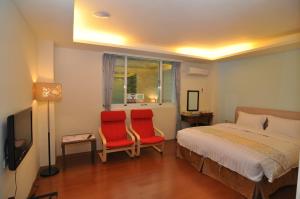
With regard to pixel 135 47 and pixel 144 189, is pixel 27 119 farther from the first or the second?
pixel 135 47

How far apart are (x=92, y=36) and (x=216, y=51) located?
330 centimetres

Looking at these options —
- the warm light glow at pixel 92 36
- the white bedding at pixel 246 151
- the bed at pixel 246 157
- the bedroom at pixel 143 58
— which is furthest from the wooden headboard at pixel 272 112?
the warm light glow at pixel 92 36

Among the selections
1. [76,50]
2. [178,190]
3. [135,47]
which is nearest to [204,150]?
[178,190]

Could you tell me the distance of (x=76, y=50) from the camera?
383 centimetres

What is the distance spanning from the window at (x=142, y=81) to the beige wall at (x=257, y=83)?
1.61m

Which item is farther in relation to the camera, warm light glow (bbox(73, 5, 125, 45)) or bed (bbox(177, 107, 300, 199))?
warm light glow (bbox(73, 5, 125, 45))

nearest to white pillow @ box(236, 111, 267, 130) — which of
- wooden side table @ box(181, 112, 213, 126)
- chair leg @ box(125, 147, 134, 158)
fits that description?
wooden side table @ box(181, 112, 213, 126)

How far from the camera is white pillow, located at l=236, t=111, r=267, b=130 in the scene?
3832 mm

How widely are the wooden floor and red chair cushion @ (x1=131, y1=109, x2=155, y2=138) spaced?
2.62 feet

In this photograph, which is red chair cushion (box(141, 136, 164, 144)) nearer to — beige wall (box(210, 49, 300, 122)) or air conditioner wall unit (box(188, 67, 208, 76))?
air conditioner wall unit (box(188, 67, 208, 76))

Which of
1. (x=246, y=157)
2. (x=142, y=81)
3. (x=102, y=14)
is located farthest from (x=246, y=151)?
(x=142, y=81)

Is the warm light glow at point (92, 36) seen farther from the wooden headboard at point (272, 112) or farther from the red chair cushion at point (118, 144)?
the wooden headboard at point (272, 112)

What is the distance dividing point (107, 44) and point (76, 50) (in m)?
0.78

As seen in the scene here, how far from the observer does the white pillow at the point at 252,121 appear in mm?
3832
